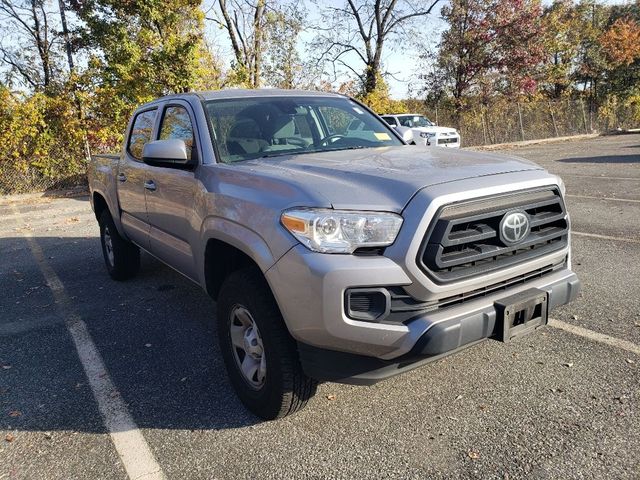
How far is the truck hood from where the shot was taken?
2.31 metres

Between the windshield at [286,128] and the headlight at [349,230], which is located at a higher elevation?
the windshield at [286,128]

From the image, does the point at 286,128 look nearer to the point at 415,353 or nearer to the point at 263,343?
the point at 263,343

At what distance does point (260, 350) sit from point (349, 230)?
0.95 m

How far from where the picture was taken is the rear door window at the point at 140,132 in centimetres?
452

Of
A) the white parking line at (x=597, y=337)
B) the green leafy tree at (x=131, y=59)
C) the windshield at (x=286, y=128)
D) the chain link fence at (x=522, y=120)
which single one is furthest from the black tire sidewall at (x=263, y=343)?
the chain link fence at (x=522, y=120)

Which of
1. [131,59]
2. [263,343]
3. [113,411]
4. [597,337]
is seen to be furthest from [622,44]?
[113,411]

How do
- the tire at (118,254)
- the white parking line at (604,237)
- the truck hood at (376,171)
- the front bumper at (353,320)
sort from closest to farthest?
1. the front bumper at (353,320)
2. the truck hood at (376,171)
3. the tire at (118,254)
4. the white parking line at (604,237)

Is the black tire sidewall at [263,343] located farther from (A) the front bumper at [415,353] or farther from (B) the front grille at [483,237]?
(B) the front grille at [483,237]

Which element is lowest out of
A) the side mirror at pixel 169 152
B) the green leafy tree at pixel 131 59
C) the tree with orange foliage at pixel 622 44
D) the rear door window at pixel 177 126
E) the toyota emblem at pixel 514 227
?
the toyota emblem at pixel 514 227

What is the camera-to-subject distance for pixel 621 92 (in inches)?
1268

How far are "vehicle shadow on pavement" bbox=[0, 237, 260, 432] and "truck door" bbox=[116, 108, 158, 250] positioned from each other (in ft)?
2.33

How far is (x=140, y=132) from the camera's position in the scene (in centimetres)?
480

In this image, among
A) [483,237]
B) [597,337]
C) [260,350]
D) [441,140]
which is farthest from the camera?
[441,140]

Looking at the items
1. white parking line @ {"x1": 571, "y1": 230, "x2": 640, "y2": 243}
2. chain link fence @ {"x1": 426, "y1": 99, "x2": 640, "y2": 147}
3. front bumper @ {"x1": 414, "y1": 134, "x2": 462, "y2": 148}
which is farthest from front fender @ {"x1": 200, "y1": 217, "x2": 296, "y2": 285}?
chain link fence @ {"x1": 426, "y1": 99, "x2": 640, "y2": 147}
